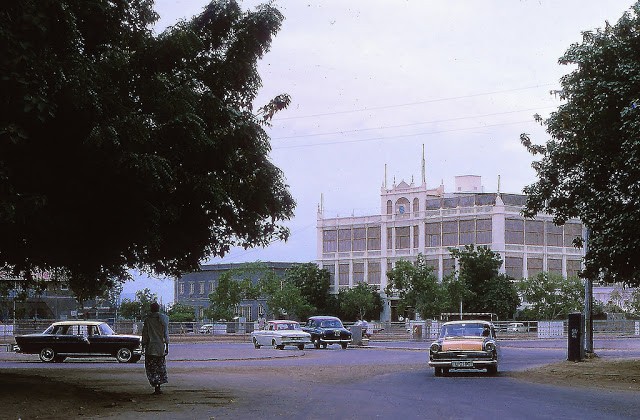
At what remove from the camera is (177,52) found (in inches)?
712

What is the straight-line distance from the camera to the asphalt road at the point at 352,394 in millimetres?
15500

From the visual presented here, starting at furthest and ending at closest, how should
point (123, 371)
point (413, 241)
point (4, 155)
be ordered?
1. point (413, 241)
2. point (123, 371)
3. point (4, 155)

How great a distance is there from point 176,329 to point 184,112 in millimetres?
57058

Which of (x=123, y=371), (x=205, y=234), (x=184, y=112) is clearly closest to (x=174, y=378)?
(x=123, y=371)

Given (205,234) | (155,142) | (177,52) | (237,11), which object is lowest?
(205,234)

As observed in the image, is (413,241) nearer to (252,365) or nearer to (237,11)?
(252,365)

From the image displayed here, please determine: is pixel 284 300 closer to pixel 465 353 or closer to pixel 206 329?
pixel 206 329

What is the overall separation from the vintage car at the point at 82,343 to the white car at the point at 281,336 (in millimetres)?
15596

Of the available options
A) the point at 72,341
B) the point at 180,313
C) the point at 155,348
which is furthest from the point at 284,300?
the point at 155,348

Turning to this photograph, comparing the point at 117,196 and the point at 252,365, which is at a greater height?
the point at 117,196

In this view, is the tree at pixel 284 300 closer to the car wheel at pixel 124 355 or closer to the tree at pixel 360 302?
the tree at pixel 360 302

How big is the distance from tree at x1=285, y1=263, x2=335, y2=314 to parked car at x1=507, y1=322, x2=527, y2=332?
30904 mm

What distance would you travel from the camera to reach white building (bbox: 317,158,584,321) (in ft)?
304

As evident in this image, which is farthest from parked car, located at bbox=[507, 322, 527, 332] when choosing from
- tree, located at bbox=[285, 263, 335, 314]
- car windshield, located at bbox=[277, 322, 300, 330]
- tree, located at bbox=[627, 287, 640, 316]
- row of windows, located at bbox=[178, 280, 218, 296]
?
row of windows, located at bbox=[178, 280, 218, 296]
